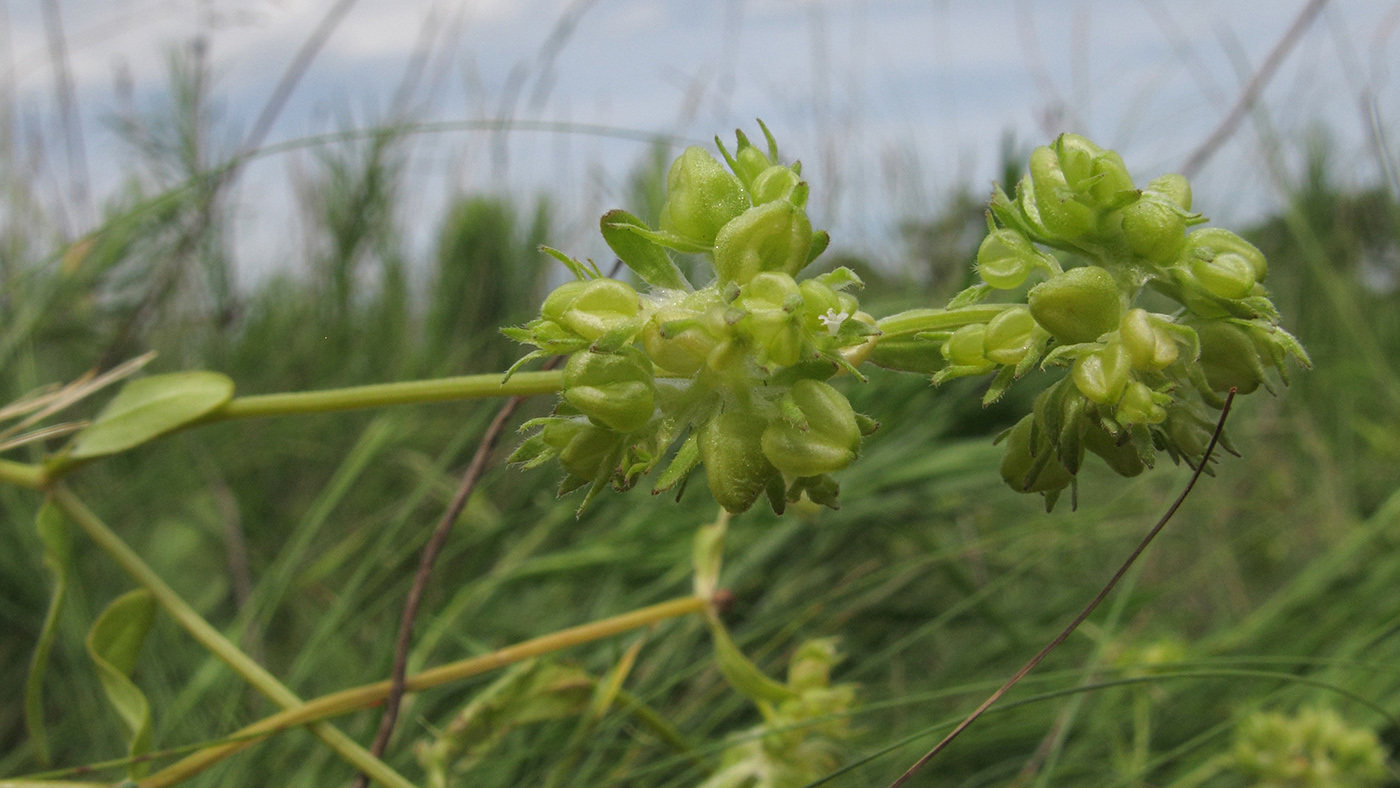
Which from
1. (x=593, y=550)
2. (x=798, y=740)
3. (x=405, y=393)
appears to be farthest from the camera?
(x=593, y=550)

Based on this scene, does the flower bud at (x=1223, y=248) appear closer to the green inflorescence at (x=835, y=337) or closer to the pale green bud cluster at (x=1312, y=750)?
the green inflorescence at (x=835, y=337)

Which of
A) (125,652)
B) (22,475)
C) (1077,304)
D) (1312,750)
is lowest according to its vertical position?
(1312,750)

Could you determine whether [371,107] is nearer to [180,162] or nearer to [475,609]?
[180,162]

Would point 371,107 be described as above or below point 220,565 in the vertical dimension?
above

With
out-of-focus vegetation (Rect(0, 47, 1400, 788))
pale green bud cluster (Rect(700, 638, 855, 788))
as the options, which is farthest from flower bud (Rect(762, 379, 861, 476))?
pale green bud cluster (Rect(700, 638, 855, 788))

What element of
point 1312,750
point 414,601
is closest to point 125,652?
point 414,601

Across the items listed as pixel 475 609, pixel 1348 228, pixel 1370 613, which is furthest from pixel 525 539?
pixel 1348 228

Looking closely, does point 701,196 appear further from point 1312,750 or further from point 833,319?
point 1312,750

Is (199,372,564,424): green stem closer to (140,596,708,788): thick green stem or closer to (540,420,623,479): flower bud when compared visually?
(540,420,623,479): flower bud
